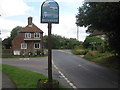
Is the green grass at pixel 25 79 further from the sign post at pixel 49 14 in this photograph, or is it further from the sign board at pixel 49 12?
the sign board at pixel 49 12

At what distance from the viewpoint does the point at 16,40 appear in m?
52.1

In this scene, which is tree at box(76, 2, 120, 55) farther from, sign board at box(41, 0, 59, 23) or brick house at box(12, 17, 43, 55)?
brick house at box(12, 17, 43, 55)

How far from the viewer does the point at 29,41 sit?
51.6 meters

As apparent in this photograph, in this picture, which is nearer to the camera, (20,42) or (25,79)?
(25,79)

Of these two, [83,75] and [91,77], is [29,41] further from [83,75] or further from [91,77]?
[91,77]

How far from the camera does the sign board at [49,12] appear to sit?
30.8 ft

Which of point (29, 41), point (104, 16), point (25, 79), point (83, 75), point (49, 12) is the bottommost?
point (83, 75)

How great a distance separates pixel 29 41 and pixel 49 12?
42705 millimetres

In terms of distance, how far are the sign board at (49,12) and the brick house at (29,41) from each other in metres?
41.9

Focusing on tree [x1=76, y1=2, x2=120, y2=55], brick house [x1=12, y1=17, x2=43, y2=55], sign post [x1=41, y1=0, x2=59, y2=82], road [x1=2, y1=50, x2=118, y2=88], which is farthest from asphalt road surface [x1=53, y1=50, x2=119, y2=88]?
brick house [x1=12, y1=17, x2=43, y2=55]

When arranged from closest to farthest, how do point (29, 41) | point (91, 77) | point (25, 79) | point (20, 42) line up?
point (25, 79) < point (91, 77) < point (29, 41) < point (20, 42)

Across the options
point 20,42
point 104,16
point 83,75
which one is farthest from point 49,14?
point 20,42

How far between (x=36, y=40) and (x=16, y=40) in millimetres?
4907

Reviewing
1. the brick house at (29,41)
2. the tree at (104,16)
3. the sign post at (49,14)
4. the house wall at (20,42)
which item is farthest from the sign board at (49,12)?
the brick house at (29,41)
